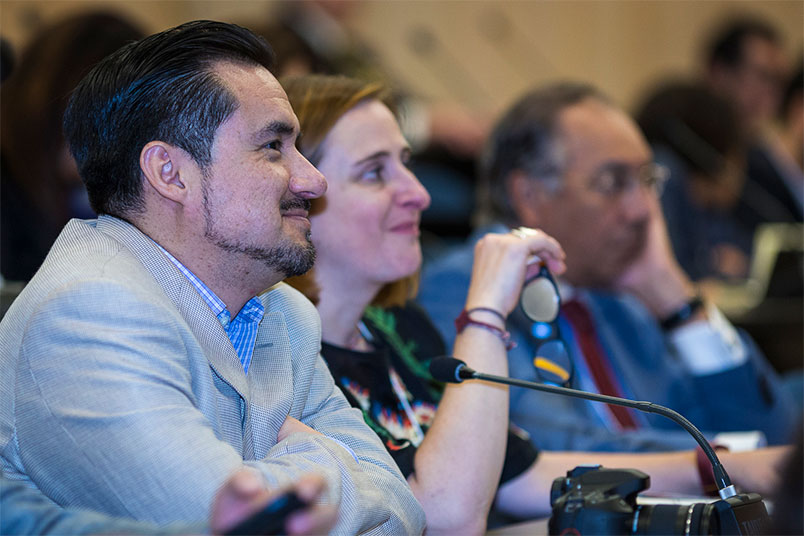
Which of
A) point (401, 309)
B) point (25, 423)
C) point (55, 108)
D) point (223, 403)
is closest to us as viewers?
point (25, 423)

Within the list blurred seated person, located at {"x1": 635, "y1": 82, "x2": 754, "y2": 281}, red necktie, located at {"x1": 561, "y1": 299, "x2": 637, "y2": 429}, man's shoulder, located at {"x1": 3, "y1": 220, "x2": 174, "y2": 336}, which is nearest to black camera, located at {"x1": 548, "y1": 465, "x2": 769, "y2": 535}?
man's shoulder, located at {"x1": 3, "y1": 220, "x2": 174, "y2": 336}

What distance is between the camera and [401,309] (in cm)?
190

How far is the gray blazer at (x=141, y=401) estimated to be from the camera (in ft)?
3.29

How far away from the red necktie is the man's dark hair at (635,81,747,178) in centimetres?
204

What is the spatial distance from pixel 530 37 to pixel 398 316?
16.2 ft

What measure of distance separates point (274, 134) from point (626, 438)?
46.1 inches

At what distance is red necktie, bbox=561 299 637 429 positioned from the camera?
228 centimetres

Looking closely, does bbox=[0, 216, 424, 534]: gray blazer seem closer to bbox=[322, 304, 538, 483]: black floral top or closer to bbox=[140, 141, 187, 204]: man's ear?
bbox=[140, 141, 187, 204]: man's ear

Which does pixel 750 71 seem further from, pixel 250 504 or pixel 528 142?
pixel 250 504

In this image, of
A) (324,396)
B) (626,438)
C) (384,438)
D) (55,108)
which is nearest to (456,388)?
(384,438)

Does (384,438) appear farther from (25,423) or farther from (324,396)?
(25,423)

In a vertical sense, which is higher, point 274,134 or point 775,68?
point 775,68

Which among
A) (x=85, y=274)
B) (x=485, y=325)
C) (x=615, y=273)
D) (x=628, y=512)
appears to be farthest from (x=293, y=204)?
(x=615, y=273)

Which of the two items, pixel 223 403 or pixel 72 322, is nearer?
pixel 72 322
